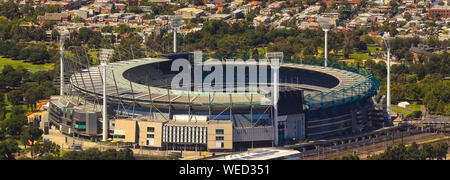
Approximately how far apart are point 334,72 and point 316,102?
2346 cm

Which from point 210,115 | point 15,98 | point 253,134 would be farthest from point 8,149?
point 15,98

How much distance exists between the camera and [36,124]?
365 feet

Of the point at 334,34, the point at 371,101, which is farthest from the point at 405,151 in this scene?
the point at 334,34

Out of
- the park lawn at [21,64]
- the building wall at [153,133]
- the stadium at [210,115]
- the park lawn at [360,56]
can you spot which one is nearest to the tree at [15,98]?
the stadium at [210,115]

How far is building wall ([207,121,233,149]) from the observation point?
309 ft

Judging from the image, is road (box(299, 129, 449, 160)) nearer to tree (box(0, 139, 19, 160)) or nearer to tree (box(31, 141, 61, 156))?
tree (box(31, 141, 61, 156))

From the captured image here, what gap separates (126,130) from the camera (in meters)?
97.2

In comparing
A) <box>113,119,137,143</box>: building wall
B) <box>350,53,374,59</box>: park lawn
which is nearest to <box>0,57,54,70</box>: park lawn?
<box>350,53,374,59</box>: park lawn

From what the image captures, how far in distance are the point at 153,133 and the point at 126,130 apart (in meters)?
3.35

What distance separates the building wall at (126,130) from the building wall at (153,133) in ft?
2.66

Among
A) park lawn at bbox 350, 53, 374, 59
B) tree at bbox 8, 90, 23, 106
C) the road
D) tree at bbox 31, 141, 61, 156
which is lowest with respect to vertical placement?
the road

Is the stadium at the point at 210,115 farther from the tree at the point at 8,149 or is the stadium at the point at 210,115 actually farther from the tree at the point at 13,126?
the tree at the point at 8,149

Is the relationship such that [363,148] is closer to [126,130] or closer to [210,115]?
[210,115]

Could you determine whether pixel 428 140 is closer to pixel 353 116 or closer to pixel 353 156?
pixel 353 116
